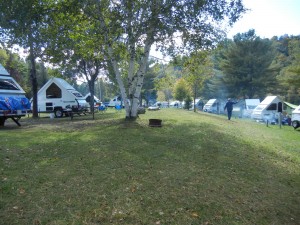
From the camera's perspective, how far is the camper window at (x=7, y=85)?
12546mm

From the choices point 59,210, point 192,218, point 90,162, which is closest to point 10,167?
point 90,162

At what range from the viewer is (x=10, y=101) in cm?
1129

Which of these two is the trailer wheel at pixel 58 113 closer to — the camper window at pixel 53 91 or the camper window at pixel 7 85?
the camper window at pixel 53 91

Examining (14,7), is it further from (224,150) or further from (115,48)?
(224,150)

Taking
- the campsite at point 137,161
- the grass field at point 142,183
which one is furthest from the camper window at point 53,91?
the grass field at point 142,183

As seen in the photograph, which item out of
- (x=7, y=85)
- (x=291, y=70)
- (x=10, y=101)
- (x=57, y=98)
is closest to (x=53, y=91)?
(x=57, y=98)

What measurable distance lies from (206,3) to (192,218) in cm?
960

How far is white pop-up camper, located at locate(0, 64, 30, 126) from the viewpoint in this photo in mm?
10969

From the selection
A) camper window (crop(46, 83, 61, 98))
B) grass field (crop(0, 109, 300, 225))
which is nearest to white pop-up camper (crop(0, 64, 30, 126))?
grass field (crop(0, 109, 300, 225))

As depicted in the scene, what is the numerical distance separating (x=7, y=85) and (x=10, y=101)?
2.04 m

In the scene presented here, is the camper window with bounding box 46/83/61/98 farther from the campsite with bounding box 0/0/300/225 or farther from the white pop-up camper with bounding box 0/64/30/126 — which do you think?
the white pop-up camper with bounding box 0/64/30/126

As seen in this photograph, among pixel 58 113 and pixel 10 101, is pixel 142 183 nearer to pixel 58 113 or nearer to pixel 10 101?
pixel 10 101

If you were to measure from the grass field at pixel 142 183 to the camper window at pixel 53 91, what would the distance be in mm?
15271

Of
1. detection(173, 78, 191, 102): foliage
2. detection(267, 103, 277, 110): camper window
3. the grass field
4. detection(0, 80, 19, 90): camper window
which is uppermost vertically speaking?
detection(173, 78, 191, 102): foliage
